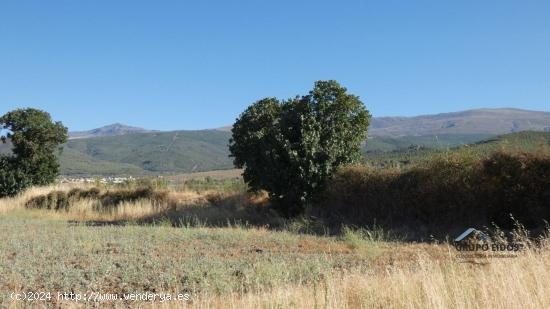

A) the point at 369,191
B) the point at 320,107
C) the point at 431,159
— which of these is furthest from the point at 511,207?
the point at 320,107

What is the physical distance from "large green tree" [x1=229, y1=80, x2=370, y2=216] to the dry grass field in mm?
1948

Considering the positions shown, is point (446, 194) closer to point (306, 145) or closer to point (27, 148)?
point (306, 145)

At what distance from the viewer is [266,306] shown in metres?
5.39

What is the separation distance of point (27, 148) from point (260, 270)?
24.6 metres

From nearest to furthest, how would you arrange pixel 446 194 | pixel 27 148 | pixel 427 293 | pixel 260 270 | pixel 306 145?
pixel 427 293 < pixel 260 270 < pixel 446 194 < pixel 306 145 < pixel 27 148

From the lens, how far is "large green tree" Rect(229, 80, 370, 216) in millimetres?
18156

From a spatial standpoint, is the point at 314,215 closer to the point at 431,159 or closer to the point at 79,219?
the point at 431,159

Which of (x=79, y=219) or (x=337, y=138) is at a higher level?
(x=337, y=138)

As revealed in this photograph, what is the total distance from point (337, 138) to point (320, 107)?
1.39 m

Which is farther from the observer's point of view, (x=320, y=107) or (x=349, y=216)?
(x=320, y=107)

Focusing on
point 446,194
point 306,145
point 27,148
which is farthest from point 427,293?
point 27,148

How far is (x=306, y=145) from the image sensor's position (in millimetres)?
18016

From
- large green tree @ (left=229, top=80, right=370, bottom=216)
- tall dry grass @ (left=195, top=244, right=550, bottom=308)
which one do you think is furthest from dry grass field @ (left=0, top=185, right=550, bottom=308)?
large green tree @ (left=229, top=80, right=370, bottom=216)

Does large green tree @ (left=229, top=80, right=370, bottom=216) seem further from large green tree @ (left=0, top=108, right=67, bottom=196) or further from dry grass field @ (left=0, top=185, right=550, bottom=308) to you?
large green tree @ (left=0, top=108, right=67, bottom=196)
